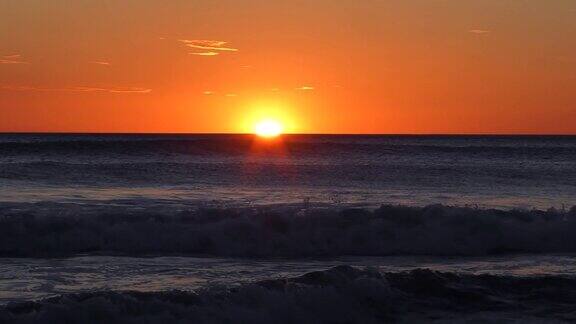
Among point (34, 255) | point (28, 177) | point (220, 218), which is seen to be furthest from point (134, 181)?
point (34, 255)

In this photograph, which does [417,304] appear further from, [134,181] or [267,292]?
[134,181]

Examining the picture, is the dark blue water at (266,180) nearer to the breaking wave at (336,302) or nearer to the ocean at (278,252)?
the ocean at (278,252)

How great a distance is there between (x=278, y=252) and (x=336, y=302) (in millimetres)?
4946

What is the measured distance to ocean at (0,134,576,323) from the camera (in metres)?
11.1

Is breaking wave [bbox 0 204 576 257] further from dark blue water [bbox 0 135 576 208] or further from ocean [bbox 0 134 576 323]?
dark blue water [bbox 0 135 576 208]

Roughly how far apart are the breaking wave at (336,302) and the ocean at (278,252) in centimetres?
2

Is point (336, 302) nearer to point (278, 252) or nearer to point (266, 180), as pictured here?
point (278, 252)

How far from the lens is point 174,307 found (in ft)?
35.0

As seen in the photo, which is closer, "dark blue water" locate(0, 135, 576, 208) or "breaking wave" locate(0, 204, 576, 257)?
"breaking wave" locate(0, 204, 576, 257)

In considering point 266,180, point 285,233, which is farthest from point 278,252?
point 266,180

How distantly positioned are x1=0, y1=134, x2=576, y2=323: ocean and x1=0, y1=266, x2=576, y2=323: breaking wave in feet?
0.07

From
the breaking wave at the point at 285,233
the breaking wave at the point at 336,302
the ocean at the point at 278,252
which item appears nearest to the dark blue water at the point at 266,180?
the ocean at the point at 278,252

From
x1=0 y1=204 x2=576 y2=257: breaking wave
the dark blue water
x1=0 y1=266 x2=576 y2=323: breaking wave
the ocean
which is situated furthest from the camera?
the dark blue water

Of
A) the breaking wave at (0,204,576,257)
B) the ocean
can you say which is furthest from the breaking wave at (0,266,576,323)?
the breaking wave at (0,204,576,257)
